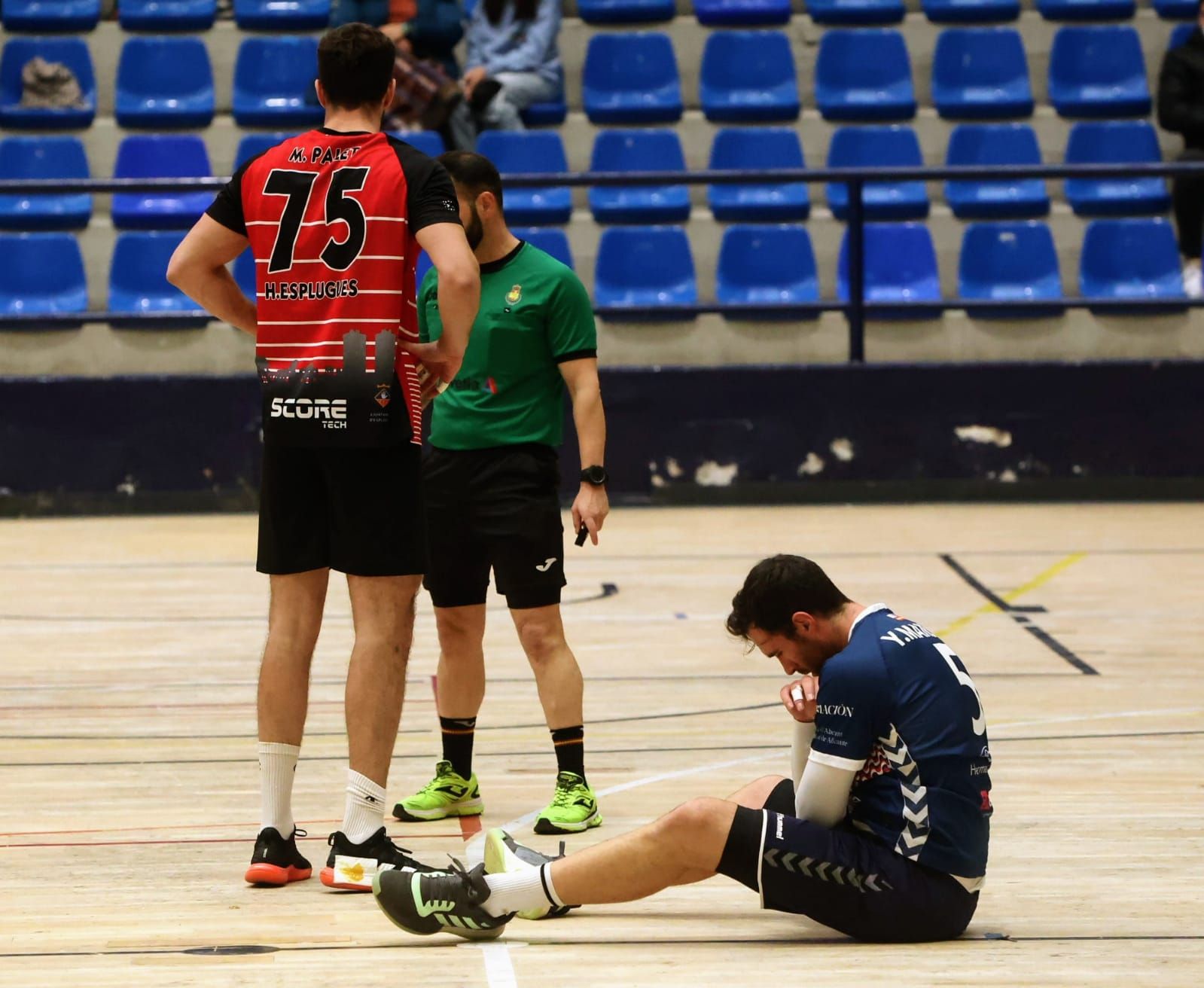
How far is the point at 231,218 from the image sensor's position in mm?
4520

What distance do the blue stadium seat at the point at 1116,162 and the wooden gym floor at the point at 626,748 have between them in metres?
2.66

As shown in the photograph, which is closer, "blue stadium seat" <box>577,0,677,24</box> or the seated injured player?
the seated injured player

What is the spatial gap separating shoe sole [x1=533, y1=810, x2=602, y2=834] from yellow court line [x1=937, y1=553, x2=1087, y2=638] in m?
2.88

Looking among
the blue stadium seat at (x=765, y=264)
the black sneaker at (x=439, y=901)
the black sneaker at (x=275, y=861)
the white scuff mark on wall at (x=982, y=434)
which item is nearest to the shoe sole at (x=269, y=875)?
the black sneaker at (x=275, y=861)

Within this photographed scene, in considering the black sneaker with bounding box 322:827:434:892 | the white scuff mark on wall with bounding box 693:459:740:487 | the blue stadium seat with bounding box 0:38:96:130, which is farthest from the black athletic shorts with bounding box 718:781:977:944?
the blue stadium seat with bounding box 0:38:96:130

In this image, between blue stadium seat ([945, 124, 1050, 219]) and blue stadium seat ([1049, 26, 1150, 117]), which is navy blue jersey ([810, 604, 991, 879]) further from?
blue stadium seat ([1049, 26, 1150, 117])

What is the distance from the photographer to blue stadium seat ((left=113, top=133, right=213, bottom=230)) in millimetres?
12656

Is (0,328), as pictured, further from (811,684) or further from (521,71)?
(811,684)

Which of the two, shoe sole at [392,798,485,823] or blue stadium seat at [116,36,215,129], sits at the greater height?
blue stadium seat at [116,36,215,129]

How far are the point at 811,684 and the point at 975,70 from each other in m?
10.0

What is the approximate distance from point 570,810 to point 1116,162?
29.7ft

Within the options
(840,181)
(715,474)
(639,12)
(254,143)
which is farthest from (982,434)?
(254,143)

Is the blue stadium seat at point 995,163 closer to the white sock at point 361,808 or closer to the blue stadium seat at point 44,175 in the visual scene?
the blue stadium seat at point 44,175

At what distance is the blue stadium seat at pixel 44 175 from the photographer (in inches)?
500
